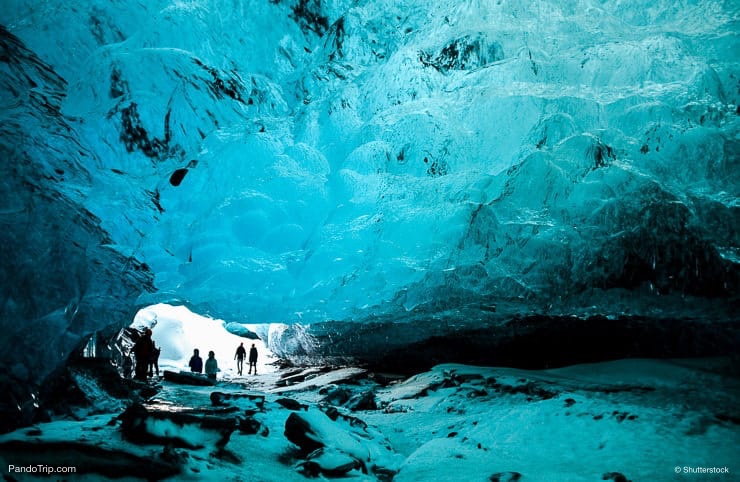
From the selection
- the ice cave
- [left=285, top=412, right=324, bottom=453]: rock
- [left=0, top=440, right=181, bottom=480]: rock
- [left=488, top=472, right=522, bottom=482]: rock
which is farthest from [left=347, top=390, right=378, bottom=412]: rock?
[left=0, top=440, right=181, bottom=480]: rock

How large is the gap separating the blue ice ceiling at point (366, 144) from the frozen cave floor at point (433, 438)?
2.13 m

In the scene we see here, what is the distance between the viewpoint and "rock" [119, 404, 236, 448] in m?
4.51

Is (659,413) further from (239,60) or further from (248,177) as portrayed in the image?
(239,60)

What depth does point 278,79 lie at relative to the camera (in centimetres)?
567

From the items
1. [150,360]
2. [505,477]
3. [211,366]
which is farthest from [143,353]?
[505,477]

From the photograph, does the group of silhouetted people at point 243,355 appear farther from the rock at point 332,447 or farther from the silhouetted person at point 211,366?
the rock at point 332,447

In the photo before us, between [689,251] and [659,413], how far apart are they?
287cm

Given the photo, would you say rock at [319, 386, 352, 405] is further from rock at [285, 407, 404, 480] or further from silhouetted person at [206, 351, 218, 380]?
silhouetted person at [206, 351, 218, 380]

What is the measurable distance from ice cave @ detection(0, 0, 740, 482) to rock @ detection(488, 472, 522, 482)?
0.12 ft

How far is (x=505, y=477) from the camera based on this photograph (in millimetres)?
4293

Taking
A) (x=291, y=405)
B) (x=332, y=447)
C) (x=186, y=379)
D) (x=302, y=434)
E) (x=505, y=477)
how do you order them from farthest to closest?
(x=186, y=379)
(x=291, y=405)
(x=302, y=434)
(x=332, y=447)
(x=505, y=477)

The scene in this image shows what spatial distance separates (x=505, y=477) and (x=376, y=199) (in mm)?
4103

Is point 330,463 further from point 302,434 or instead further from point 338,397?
point 338,397

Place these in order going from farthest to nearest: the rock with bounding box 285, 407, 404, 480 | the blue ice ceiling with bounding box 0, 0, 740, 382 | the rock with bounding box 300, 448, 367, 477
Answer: the blue ice ceiling with bounding box 0, 0, 740, 382
the rock with bounding box 285, 407, 404, 480
the rock with bounding box 300, 448, 367, 477
